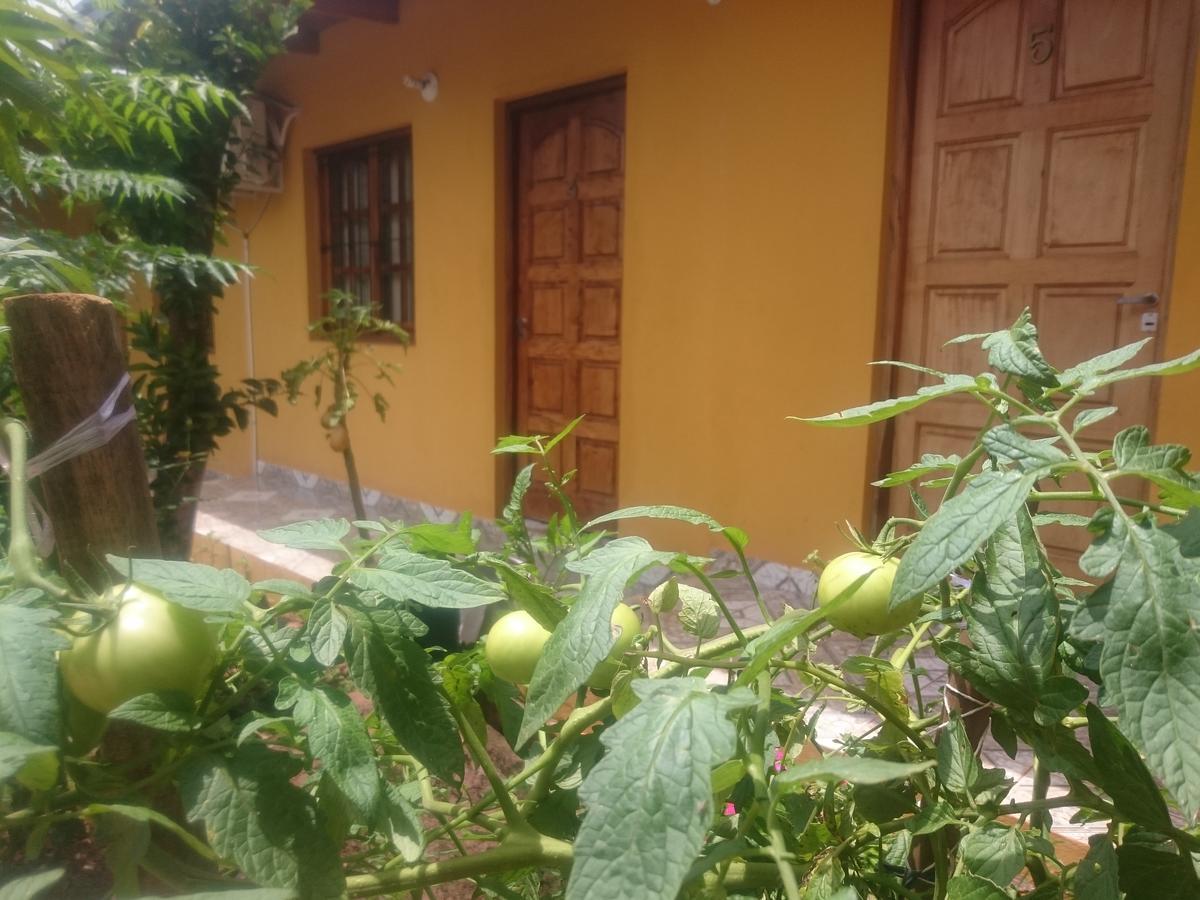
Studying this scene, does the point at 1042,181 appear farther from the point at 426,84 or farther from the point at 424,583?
the point at 426,84

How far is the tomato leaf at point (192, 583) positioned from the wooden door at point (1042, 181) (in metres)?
3.09

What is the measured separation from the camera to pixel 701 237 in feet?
13.0

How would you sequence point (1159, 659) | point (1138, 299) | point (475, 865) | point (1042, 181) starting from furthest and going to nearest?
point (1042, 181) < point (1138, 299) < point (475, 865) < point (1159, 659)

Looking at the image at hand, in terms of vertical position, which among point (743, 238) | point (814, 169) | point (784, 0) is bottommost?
point (743, 238)

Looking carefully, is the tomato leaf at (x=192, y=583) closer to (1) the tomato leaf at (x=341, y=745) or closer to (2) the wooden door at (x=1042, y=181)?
(1) the tomato leaf at (x=341, y=745)

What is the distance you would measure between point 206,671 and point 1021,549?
0.61m

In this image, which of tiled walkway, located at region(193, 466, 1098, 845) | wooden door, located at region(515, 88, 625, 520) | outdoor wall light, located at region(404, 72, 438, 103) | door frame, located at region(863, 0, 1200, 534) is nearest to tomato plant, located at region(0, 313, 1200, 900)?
tiled walkway, located at region(193, 466, 1098, 845)


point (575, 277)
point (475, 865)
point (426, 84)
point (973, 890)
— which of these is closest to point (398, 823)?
point (475, 865)

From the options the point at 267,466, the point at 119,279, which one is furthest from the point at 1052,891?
the point at 267,466

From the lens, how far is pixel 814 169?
139 inches

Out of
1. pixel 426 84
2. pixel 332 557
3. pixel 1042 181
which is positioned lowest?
pixel 332 557

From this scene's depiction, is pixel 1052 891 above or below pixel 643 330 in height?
below

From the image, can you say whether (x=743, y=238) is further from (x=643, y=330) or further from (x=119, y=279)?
(x=119, y=279)

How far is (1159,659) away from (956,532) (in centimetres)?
11
